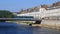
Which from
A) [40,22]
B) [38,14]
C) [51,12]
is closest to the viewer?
[40,22]

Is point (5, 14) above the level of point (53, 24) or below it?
above

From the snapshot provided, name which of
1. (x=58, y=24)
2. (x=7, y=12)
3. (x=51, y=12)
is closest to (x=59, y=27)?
(x=58, y=24)

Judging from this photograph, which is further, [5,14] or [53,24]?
[5,14]

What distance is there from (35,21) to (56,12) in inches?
265

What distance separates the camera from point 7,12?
108 m

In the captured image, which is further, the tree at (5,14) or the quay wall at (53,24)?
the tree at (5,14)

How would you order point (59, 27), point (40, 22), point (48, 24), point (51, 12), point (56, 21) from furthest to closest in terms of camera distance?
point (51, 12) → point (40, 22) → point (48, 24) → point (56, 21) → point (59, 27)

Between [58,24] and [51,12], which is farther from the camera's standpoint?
[51,12]

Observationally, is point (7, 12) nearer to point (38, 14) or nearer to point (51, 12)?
point (38, 14)

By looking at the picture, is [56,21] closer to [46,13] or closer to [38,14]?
[46,13]

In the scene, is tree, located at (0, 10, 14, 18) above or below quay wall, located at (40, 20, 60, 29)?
above

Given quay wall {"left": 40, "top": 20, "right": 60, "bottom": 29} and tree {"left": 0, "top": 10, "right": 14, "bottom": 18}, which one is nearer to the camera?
quay wall {"left": 40, "top": 20, "right": 60, "bottom": 29}

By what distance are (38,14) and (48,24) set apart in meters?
29.7

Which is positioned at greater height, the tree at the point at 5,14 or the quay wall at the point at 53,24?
the tree at the point at 5,14
